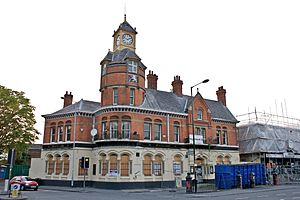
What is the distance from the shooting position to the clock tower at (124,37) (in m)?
38.8

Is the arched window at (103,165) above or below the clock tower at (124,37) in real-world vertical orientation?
below

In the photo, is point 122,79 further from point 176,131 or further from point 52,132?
point 52,132

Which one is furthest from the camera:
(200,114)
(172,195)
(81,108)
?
(200,114)

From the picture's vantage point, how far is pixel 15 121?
1523 inches

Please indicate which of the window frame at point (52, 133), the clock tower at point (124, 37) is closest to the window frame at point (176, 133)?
the clock tower at point (124, 37)

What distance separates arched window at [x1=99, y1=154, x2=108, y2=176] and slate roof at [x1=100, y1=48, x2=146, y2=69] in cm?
1148

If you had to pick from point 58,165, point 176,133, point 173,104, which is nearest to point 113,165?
point 58,165

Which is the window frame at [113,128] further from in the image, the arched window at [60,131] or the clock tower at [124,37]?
the clock tower at [124,37]

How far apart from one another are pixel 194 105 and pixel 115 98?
37.2ft

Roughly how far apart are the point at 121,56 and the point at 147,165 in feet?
44.4

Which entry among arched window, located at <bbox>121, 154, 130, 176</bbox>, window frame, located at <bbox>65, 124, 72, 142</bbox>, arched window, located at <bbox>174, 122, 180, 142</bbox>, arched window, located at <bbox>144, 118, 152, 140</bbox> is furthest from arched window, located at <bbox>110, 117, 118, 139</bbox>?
arched window, located at <bbox>174, 122, 180, 142</bbox>

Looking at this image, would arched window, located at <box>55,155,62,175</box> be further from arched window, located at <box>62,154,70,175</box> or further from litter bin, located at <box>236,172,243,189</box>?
litter bin, located at <box>236,172,243,189</box>

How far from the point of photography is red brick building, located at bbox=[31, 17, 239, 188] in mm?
33469

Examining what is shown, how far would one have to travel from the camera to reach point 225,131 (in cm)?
4322
